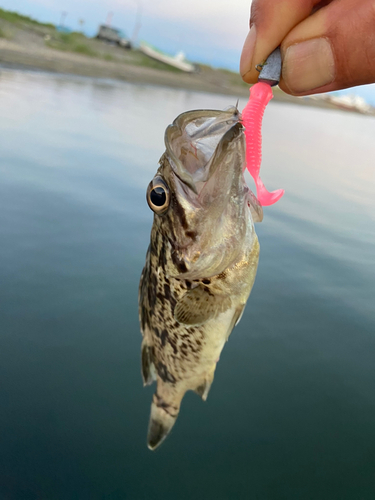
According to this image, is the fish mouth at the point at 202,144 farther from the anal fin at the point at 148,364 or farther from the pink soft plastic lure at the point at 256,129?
the anal fin at the point at 148,364

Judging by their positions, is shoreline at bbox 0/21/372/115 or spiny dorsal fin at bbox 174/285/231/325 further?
shoreline at bbox 0/21/372/115

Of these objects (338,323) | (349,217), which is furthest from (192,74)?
(338,323)

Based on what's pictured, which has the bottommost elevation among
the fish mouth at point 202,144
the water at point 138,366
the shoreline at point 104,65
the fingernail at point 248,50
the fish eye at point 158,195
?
the water at point 138,366

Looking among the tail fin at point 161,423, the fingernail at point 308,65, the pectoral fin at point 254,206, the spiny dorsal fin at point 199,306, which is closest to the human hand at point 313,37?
the fingernail at point 308,65

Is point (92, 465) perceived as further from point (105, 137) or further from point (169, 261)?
point (105, 137)

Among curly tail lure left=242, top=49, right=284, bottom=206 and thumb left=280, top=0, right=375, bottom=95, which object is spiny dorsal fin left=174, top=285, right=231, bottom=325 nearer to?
curly tail lure left=242, top=49, right=284, bottom=206

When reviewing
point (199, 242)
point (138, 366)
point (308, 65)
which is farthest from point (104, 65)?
point (308, 65)

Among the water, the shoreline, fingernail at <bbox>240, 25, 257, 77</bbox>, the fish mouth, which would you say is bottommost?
the water

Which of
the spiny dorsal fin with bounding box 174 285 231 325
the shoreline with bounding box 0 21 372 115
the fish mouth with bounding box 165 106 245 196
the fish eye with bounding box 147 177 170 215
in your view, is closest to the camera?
the fish mouth with bounding box 165 106 245 196

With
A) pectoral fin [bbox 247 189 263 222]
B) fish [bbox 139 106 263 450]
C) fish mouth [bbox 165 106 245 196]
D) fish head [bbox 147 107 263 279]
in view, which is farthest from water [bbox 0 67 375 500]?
fish mouth [bbox 165 106 245 196]
